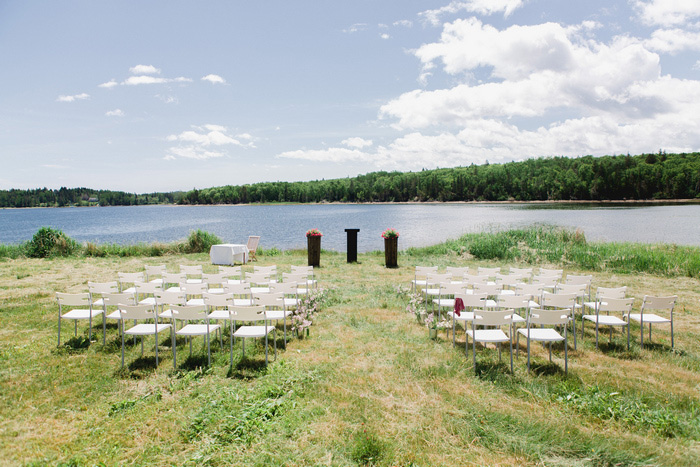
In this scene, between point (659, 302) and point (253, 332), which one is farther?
point (659, 302)

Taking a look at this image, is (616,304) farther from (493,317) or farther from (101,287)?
(101,287)

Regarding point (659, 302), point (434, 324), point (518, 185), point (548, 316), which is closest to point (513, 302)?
point (548, 316)

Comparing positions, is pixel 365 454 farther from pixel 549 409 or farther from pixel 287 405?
Answer: pixel 549 409

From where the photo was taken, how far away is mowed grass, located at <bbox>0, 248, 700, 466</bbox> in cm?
333

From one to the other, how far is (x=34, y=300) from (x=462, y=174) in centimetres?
11636

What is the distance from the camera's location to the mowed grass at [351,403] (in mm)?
3330

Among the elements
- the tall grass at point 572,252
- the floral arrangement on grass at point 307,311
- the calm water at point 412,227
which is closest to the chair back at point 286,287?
the floral arrangement on grass at point 307,311

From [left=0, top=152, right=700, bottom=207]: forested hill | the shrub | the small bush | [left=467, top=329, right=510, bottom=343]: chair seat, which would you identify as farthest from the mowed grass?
[left=0, top=152, right=700, bottom=207]: forested hill

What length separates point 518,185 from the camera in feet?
335

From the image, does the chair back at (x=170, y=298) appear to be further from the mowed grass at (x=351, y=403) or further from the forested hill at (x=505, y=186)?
the forested hill at (x=505, y=186)

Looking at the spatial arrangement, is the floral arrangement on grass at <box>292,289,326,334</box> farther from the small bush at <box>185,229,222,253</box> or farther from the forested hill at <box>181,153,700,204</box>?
the forested hill at <box>181,153,700,204</box>

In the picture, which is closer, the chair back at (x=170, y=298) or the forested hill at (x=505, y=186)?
the chair back at (x=170, y=298)

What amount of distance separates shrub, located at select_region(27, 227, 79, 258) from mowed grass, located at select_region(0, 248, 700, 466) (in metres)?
11.1

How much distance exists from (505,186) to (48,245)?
105425 mm
